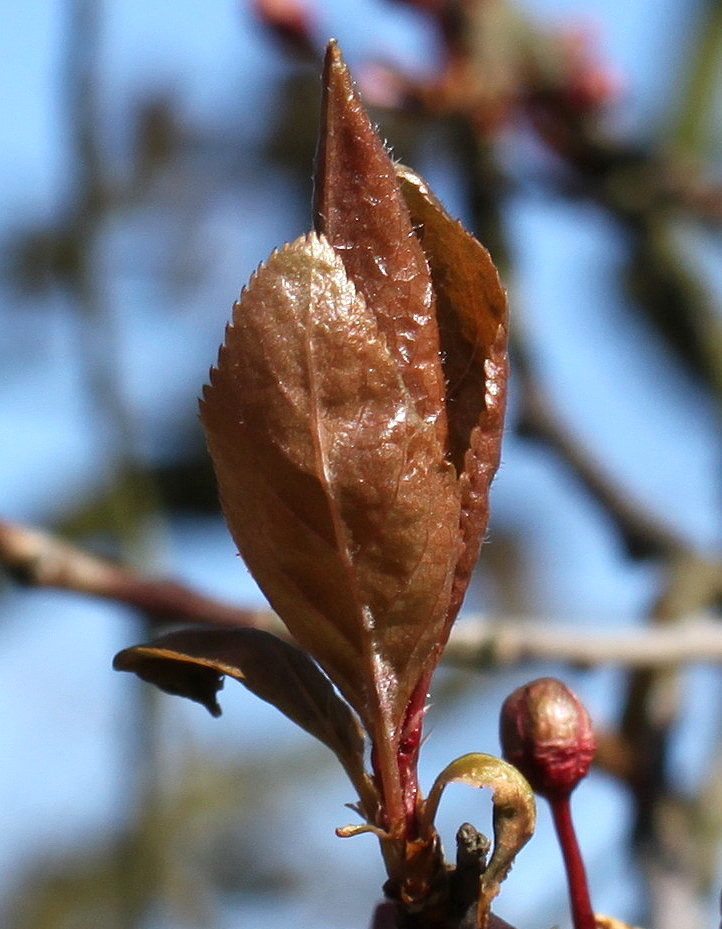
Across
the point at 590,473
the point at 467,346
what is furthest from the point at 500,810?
the point at 590,473

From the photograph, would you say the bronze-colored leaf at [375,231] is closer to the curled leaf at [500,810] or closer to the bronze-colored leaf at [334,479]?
the bronze-colored leaf at [334,479]

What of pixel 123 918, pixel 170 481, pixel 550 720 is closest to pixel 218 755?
pixel 170 481

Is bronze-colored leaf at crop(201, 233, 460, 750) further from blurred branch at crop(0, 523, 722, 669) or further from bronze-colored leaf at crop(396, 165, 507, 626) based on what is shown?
blurred branch at crop(0, 523, 722, 669)

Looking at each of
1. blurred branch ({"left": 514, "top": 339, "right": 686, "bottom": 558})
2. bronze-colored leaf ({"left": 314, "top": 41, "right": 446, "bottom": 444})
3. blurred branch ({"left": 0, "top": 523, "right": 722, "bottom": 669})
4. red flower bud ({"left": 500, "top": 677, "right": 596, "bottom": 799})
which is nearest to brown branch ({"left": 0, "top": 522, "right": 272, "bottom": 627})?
blurred branch ({"left": 0, "top": 523, "right": 722, "bottom": 669})

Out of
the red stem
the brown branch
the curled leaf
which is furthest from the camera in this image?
the brown branch

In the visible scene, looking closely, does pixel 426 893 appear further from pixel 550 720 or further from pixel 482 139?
pixel 482 139

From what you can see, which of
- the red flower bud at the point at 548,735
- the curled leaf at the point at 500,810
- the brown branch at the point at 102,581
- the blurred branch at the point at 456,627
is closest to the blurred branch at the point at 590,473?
the blurred branch at the point at 456,627

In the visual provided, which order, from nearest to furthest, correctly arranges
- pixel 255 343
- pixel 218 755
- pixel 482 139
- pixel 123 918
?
pixel 255 343, pixel 123 918, pixel 482 139, pixel 218 755
